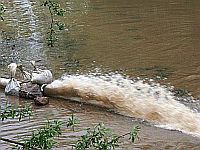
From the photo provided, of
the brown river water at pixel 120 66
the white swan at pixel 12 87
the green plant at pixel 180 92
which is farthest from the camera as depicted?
the white swan at pixel 12 87

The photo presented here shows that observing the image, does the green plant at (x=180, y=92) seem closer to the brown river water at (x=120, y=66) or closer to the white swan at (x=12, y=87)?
the brown river water at (x=120, y=66)

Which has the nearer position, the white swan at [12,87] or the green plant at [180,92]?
the green plant at [180,92]

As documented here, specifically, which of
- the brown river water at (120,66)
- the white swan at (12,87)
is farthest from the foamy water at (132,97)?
the white swan at (12,87)

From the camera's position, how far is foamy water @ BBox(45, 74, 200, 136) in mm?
7035

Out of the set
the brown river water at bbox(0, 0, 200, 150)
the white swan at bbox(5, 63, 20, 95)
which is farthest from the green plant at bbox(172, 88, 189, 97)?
the white swan at bbox(5, 63, 20, 95)

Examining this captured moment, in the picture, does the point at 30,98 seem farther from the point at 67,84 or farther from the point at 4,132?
the point at 4,132

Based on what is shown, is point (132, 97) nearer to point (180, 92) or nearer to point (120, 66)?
point (180, 92)

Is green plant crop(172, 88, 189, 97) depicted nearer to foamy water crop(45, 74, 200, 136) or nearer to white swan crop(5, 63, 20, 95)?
foamy water crop(45, 74, 200, 136)

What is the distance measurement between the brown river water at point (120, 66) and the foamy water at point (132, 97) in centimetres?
1

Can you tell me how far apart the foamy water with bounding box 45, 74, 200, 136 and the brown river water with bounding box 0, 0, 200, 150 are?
14 millimetres

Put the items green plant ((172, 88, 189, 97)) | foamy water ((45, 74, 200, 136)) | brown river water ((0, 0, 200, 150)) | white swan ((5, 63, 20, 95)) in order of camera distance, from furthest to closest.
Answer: white swan ((5, 63, 20, 95)), green plant ((172, 88, 189, 97)), foamy water ((45, 74, 200, 136)), brown river water ((0, 0, 200, 150))

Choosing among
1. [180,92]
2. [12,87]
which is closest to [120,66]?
[180,92]

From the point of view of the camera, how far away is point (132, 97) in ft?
26.3

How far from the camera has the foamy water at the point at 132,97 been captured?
23.1 feet
